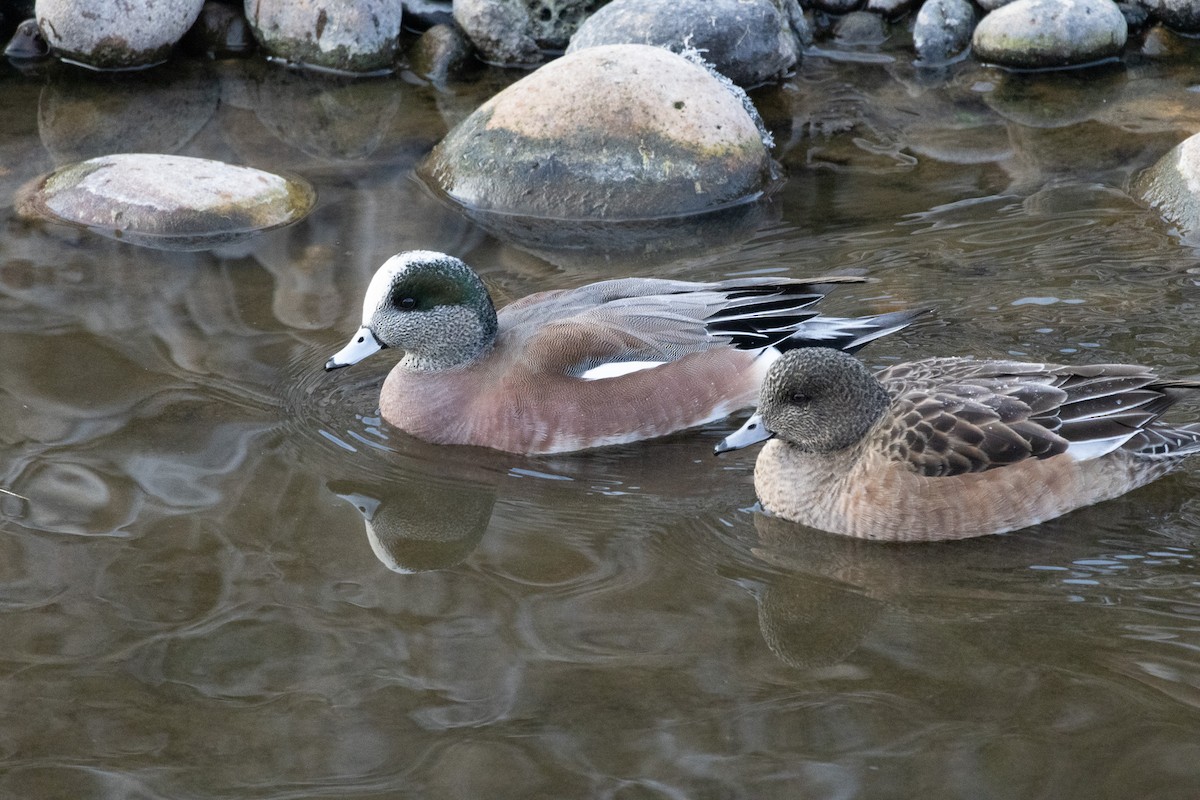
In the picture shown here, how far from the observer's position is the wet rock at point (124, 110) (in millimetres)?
8508

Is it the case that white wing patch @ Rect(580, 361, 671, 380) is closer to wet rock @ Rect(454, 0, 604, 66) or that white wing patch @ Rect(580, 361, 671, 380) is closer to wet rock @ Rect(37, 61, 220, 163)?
wet rock @ Rect(37, 61, 220, 163)

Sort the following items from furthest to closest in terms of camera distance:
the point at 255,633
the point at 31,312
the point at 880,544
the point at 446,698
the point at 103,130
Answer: the point at 103,130 < the point at 31,312 < the point at 880,544 < the point at 255,633 < the point at 446,698

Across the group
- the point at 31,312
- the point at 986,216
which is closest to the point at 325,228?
the point at 31,312

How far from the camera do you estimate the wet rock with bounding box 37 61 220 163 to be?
8.51m

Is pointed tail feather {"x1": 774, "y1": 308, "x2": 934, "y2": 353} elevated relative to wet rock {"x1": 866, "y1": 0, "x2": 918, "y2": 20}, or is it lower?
lower

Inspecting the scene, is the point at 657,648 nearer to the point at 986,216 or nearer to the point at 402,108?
the point at 986,216

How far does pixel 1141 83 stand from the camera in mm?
9109

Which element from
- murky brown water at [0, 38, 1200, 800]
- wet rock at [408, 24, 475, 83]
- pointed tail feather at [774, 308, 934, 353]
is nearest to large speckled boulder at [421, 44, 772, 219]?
murky brown water at [0, 38, 1200, 800]

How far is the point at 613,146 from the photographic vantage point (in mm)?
7473

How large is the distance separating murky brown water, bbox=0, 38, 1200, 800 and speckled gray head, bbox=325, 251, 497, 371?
0.35m

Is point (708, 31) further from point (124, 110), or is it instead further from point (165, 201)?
point (124, 110)

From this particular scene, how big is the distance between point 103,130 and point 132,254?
214cm

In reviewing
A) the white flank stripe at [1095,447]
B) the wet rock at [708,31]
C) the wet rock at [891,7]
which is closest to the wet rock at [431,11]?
the wet rock at [708,31]

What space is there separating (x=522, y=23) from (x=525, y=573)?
5923 millimetres
